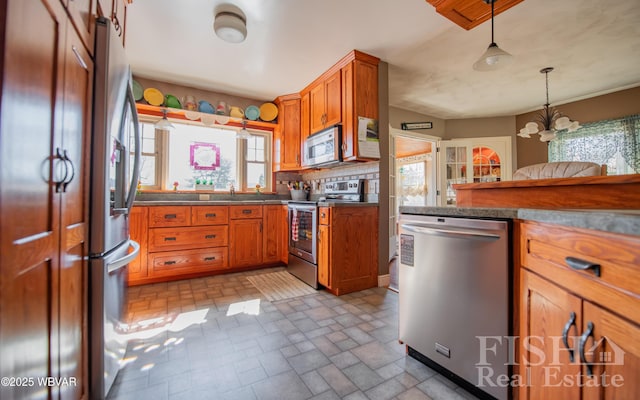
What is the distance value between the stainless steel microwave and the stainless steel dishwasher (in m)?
1.59

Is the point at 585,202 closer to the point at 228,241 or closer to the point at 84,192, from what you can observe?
the point at 84,192

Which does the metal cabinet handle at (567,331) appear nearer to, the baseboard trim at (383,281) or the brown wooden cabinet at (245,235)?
the baseboard trim at (383,281)

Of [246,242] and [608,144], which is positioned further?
[608,144]

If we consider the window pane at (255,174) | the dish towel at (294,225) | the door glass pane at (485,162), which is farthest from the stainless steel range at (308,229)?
the door glass pane at (485,162)

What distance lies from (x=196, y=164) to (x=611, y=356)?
407 centimetres

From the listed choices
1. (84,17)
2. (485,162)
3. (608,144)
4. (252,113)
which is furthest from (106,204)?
(608,144)

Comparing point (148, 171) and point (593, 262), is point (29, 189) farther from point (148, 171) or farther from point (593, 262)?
point (148, 171)

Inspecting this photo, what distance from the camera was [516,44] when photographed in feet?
9.10

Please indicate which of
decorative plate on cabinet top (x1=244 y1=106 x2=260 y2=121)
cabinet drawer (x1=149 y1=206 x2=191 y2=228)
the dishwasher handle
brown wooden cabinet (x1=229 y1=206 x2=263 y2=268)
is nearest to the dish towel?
brown wooden cabinet (x1=229 y1=206 x2=263 y2=268)

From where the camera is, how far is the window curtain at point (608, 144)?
3666mm

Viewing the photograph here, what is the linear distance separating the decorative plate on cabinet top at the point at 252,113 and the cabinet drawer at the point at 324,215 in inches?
81.6

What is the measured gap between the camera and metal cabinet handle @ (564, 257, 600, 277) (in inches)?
26.9

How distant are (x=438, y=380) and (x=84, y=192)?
187cm

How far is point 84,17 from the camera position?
1021mm
